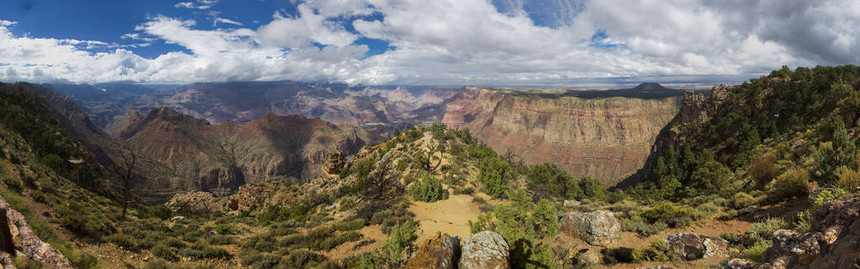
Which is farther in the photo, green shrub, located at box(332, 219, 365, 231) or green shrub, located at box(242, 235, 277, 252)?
green shrub, located at box(332, 219, 365, 231)

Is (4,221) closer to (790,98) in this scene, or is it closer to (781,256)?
(781,256)

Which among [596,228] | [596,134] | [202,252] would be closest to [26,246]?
[202,252]

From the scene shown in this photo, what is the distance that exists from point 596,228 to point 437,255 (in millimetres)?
8716

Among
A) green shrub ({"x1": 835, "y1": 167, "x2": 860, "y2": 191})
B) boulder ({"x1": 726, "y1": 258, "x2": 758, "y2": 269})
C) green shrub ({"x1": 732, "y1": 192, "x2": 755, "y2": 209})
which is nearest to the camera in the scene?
boulder ({"x1": 726, "y1": 258, "x2": 758, "y2": 269})

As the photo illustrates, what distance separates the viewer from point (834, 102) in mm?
32219

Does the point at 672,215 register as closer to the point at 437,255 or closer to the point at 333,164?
the point at 437,255

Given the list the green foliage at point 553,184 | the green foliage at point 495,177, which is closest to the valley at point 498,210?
the green foliage at point 495,177

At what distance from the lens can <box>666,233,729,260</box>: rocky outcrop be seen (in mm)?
9445

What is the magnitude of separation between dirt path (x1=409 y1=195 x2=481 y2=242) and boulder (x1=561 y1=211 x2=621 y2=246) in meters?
6.77

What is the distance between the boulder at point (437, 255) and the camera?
9.70 meters

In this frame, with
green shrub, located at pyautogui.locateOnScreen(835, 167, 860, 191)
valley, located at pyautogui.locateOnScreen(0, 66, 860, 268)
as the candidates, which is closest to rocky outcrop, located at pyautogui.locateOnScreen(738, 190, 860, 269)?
valley, located at pyautogui.locateOnScreen(0, 66, 860, 268)

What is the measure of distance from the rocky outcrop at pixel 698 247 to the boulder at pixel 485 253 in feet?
19.1

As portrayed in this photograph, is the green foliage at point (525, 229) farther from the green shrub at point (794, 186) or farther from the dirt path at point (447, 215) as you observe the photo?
the green shrub at point (794, 186)

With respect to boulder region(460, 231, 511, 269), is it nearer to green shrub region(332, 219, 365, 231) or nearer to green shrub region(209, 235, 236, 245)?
green shrub region(332, 219, 365, 231)
